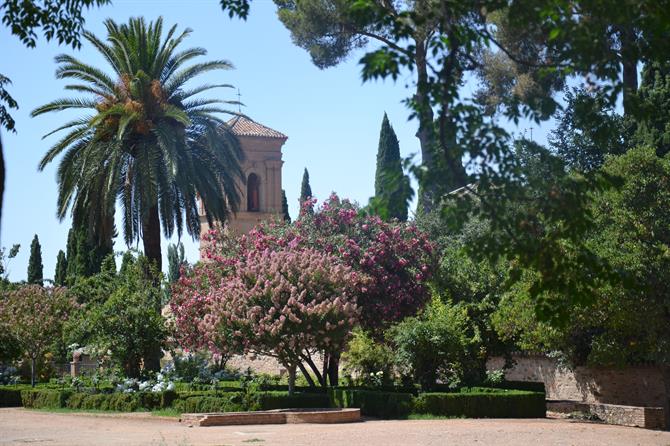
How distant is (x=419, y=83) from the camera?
9.84 meters

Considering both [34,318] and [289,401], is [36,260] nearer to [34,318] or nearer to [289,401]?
[34,318]

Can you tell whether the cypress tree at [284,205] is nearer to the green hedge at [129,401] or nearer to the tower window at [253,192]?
the tower window at [253,192]

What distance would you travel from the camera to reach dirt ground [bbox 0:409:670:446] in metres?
17.0

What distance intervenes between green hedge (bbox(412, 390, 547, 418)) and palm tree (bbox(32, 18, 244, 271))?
1156 centimetres

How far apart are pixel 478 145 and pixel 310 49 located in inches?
1229

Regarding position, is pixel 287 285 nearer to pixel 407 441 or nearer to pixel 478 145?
pixel 407 441

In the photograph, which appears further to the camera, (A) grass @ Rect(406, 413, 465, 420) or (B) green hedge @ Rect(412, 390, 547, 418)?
(B) green hedge @ Rect(412, 390, 547, 418)

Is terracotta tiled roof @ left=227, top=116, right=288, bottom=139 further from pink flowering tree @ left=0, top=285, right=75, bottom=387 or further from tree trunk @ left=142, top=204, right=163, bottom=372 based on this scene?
tree trunk @ left=142, top=204, right=163, bottom=372

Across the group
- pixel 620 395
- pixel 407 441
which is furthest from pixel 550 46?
pixel 620 395

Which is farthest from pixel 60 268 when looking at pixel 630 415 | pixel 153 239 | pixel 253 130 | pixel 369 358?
pixel 630 415

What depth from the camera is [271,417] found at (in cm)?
2231

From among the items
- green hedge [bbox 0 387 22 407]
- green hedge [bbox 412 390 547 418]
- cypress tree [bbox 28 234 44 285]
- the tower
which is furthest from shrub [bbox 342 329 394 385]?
cypress tree [bbox 28 234 44 285]

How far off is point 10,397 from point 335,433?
642 inches

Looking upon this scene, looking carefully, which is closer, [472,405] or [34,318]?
[472,405]
